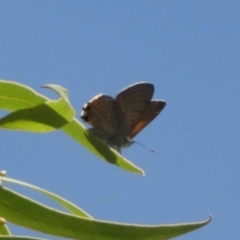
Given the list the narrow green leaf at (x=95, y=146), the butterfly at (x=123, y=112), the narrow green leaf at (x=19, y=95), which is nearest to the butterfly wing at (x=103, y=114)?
the butterfly at (x=123, y=112)

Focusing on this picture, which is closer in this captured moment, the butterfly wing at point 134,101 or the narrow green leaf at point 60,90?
the narrow green leaf at point 60,90

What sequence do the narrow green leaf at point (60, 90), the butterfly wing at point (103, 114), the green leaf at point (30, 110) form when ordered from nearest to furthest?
the narrow green leaf at point (60, 90)
the green leaf at point (30, 110)
the butterfly wing at point (103, 114)

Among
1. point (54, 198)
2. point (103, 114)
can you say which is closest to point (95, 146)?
point (54, 198)

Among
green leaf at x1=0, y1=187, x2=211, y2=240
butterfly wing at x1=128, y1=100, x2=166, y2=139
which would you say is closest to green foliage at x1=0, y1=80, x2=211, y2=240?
green leaf at x1=0, y1=187, x2=211, y2=240

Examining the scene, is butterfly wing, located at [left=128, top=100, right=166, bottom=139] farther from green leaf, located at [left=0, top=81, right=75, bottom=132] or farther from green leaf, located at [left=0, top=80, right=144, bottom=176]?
green leaf, located at [left=0, top=81, right=75, bottom=132]

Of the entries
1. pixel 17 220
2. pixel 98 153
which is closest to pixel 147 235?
pixel 17 220

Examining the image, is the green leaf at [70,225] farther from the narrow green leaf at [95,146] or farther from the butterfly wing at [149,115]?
the butterfly wing at [149,115]

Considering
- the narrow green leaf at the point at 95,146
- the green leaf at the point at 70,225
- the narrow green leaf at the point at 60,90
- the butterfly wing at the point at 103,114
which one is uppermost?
the butterfly wing at the point at 103,114

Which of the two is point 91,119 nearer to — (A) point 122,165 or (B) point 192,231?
(A) point 122,165

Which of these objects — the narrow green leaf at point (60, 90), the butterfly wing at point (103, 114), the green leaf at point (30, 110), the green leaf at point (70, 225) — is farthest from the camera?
the butterfly wing at point (103, 114)
